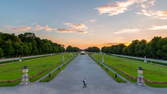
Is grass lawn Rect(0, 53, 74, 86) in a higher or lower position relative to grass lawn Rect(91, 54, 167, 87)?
higher

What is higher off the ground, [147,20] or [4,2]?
[4,2]

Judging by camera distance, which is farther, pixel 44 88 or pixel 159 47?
pixel 159 47

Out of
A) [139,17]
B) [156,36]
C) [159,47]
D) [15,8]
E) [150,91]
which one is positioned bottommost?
[150,91]

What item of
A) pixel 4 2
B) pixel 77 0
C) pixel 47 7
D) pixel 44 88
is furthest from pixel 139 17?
pixel 4 2

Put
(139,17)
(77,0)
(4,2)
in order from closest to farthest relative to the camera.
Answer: (4,2) < (77,0) < (139,17)

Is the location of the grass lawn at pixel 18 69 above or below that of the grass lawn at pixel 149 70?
above

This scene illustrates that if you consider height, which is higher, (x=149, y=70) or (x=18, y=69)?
(x=18, y=69)

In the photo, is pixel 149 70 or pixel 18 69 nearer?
pixel 149 70

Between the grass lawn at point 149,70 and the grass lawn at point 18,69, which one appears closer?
the grass lawn at point 149,70

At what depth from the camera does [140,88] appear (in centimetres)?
831

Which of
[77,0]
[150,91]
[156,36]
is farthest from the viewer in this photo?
[156,36]

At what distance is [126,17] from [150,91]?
69.7ft

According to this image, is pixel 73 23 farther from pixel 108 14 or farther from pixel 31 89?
pixel 31 89

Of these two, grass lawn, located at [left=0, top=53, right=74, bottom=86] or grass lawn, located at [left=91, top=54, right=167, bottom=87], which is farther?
grass lawn, located at [left=0, top=53, right=74, bottom=86]
